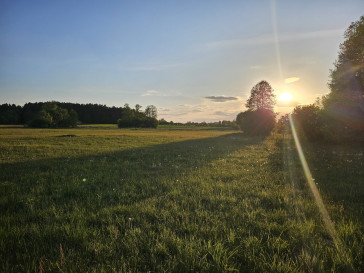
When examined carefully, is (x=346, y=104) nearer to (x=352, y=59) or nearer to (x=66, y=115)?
(x=352, y=59)

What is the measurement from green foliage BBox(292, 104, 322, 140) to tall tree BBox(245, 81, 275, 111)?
2386cm

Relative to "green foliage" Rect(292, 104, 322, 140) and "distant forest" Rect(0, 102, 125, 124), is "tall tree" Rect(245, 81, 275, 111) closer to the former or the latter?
"green foliage" Rect(292, 104, 322, 140)

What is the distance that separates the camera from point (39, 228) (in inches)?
133

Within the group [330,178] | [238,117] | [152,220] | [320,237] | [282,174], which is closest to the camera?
[320,237]

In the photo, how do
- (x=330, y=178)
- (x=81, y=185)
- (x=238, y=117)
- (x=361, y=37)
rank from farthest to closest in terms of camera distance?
(x=238, y=117) → (x=361, y=37) → (x=330, y=178) → (x=81, y=185)

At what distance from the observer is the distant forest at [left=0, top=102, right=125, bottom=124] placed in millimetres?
103800

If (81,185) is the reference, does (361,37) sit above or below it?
above

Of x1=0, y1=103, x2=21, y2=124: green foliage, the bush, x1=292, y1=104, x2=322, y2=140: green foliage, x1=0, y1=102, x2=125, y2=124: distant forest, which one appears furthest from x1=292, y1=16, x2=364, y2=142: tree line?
x1=0, y1=103, x2=21, y2=124: green foliage

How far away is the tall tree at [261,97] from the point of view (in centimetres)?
4923

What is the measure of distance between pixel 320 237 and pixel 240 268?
170 centimetres

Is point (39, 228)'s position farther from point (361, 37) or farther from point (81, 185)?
point (361, 37)

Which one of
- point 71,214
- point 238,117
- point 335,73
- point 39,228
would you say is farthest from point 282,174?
point 238,117

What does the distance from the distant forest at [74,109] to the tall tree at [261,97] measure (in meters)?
117

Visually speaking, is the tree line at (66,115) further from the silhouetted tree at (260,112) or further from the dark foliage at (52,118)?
the silhouetted tree at (260,112)
